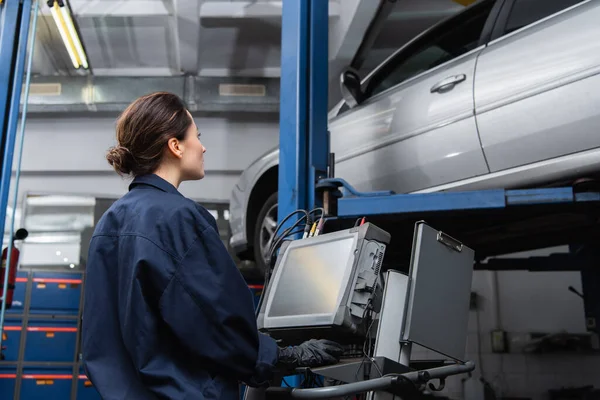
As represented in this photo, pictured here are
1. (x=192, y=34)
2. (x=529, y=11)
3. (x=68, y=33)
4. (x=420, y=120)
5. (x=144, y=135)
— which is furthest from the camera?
(x=192, y=34)

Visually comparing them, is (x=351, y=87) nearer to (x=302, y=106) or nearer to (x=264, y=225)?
(x=302, y=106)

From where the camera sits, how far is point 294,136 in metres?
2.61

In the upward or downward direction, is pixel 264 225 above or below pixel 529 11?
below

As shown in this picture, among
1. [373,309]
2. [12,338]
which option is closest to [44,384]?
[12,338]

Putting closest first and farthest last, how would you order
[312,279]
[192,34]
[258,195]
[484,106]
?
[312,279]
[484,106]
[258,195]
[192,34]

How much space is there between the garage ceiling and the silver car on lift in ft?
7.76

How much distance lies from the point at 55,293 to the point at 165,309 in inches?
193

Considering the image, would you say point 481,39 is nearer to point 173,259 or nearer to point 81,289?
point 173,259

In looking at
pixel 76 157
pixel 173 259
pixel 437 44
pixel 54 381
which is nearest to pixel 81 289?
pixel 54 381

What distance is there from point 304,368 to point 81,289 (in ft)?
15.1

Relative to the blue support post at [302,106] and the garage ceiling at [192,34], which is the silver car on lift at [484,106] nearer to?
the blue support post at [302,106]

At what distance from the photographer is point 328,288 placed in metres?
Answer: 1.59

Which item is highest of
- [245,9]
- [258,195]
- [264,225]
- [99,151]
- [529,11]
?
[245,9]

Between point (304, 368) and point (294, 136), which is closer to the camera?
point (304, 368)
